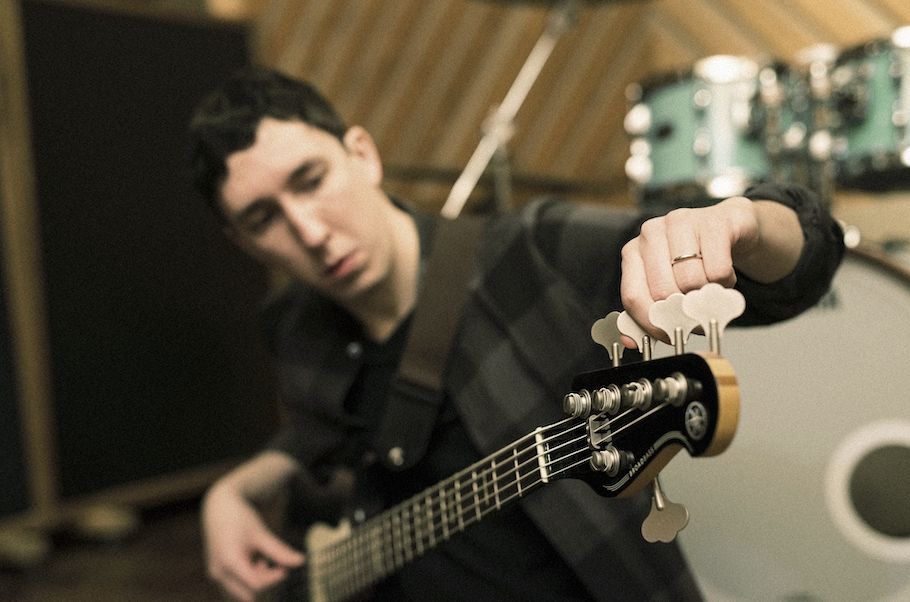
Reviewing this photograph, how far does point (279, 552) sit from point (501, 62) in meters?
2.27

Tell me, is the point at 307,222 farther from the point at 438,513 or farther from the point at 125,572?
the point at 125,572

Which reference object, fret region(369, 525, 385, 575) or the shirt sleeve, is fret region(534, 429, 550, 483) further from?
fret region(369, 525, 385, 575)

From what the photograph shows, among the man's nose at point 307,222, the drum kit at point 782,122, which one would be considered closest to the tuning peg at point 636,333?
the man's nose at point 307,222

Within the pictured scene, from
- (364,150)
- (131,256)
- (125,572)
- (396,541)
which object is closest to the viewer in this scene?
(396,541)

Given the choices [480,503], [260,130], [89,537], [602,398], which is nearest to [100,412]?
[89,537]

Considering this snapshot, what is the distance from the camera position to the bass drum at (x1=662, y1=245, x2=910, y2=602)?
1.81ft

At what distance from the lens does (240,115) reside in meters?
0.85

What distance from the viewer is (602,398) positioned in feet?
1.21

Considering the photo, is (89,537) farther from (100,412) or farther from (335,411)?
(335,411)

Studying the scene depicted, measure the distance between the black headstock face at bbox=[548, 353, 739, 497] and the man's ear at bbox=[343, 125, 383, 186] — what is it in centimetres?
57

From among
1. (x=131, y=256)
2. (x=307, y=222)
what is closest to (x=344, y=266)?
(x=307, y=222)

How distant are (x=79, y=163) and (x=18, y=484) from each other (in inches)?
31.9

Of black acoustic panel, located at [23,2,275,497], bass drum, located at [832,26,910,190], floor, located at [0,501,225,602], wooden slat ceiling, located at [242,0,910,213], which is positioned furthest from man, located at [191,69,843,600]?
wooden slat ceiling, located at [242,0,910,213]

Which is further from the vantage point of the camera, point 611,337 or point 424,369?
point 424,369
